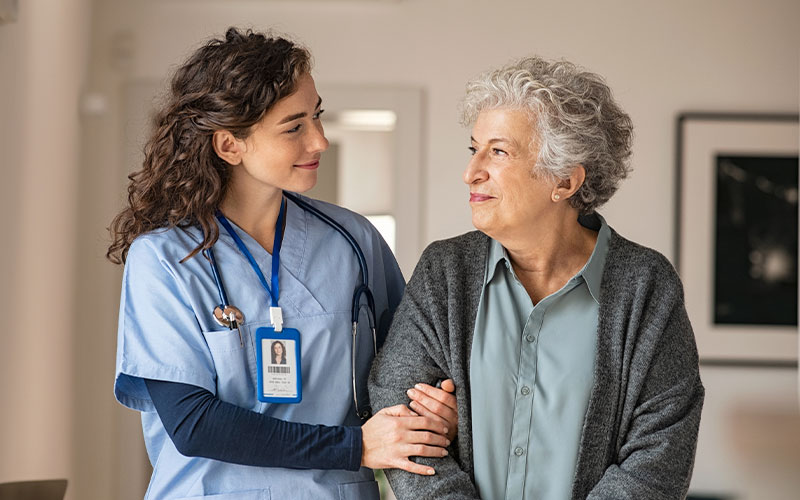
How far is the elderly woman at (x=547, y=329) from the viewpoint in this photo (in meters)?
1.62

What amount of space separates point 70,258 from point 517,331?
2419mm

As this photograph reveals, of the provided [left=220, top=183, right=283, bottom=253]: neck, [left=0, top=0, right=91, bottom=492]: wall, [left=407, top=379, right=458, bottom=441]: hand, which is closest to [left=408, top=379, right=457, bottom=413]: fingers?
[left=407, top=379, right=458, bottom=441]: hand

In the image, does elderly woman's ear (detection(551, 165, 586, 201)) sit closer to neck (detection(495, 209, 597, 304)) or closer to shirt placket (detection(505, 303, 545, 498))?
neck (detection(495, 209, 597, 304))

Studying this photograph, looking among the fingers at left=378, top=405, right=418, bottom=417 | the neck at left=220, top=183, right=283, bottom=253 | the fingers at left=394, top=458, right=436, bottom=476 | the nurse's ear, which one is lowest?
the fingers at left=394, top=458, right=436, bottom=476

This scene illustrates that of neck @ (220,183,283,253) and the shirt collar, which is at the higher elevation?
neck @ (220,183,283,253)

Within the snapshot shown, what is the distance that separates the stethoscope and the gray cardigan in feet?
0.27

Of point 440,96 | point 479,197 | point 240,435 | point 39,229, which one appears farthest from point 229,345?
point 440,96

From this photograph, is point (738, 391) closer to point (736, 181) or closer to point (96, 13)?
point (736, 181)

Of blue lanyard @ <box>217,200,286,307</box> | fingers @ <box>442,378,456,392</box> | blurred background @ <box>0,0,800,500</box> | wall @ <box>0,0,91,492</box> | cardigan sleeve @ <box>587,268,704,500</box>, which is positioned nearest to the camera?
cardigan sleeve @ <box>587,268,704,500</box>

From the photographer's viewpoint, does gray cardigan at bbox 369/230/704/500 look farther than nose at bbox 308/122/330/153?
No

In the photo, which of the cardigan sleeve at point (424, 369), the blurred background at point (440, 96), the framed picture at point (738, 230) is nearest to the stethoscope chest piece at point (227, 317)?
the cardigan sleeve at point (424, 369)

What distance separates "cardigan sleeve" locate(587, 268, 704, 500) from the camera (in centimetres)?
158

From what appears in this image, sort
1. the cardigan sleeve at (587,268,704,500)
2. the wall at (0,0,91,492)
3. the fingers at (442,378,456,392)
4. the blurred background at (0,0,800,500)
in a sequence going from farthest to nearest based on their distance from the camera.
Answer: the blurred background at (0,0,800,500), the wall at (0,0,91,492), the fingers at (442,378,456,392), the cardigan sleeve at (587,268,704,500)

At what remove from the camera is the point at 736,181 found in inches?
153
